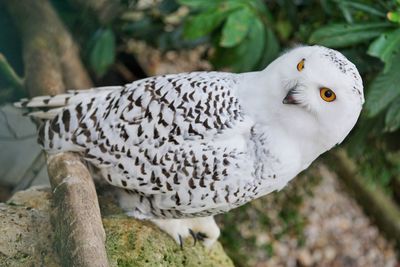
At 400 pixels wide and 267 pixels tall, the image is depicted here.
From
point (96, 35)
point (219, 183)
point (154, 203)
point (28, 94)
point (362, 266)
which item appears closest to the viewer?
point (219, 183)

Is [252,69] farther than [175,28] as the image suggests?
No

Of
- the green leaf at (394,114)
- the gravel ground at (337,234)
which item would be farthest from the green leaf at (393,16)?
the gravel ground at (337,234)

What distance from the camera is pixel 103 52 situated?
3.97 m

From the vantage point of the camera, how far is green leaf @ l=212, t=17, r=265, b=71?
349cm

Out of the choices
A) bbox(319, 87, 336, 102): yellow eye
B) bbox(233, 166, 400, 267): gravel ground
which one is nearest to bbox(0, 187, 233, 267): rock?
bbox(319, 87, 336, 102): yellow eye

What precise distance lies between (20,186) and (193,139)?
137 centimetres

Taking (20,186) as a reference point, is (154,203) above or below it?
above

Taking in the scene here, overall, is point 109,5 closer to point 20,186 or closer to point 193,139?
point 20,186

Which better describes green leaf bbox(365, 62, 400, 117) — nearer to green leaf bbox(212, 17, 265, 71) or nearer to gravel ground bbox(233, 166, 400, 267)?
green leaf bbox(212, 17, 265, 71)

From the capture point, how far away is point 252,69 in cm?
362

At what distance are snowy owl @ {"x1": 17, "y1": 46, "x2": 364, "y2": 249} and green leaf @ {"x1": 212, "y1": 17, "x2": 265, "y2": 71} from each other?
824 millimetres

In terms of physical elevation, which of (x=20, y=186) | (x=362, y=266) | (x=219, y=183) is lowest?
(x=362, y=266)

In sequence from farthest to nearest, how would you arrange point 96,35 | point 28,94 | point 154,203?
point 96,35
point 28,94
point 154,203

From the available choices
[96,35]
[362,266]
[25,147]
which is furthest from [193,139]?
[362,266]
